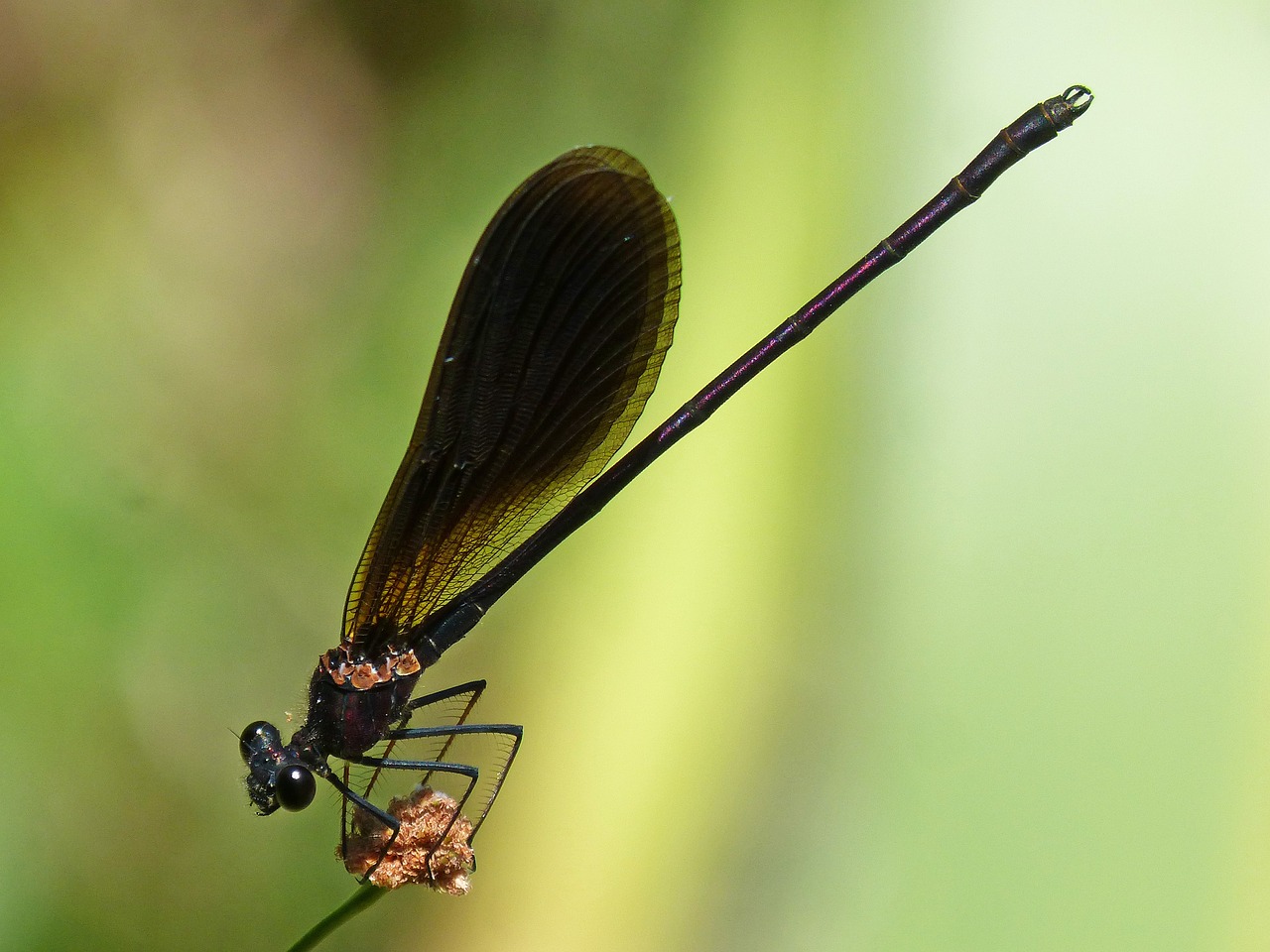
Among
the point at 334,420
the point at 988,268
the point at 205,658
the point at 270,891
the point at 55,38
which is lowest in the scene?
the point at 270,891

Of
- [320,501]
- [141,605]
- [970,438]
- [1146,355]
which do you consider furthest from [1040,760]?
[141,605]

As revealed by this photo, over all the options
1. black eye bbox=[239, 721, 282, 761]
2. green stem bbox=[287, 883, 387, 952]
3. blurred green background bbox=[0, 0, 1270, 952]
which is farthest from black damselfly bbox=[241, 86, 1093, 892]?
blurred green background bbox=[0, 0, 1270, 952]

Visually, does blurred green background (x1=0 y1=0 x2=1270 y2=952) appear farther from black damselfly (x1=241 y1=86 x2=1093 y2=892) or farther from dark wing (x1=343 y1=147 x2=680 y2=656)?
dark wing (x1=343 y1=147 x2=680 y2=656)

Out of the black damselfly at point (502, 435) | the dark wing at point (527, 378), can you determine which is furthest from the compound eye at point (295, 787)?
the dark wing at point (527, 378)

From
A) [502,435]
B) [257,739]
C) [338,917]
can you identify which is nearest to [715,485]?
[502,435]

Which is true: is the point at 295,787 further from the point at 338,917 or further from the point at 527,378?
the point at 527,378

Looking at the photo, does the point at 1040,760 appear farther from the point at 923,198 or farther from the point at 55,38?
the point at 55,38
